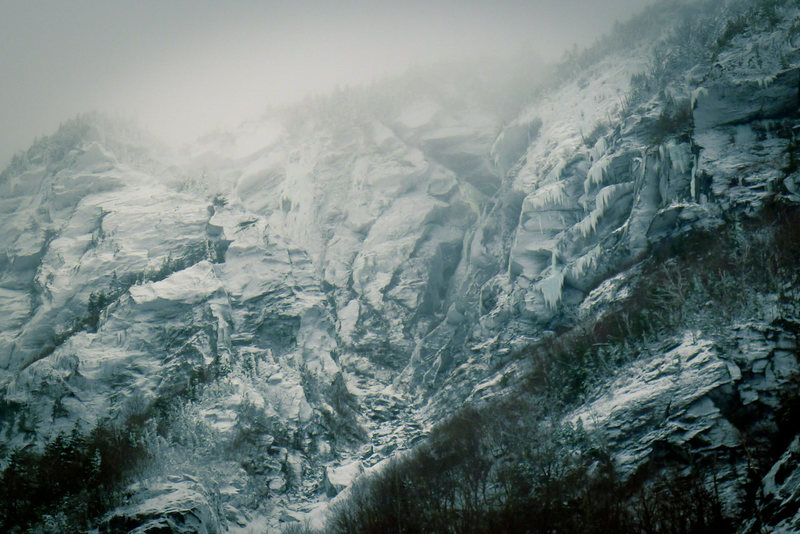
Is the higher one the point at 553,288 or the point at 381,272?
the point at 381,272

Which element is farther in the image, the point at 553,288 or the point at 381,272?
the point at 381,272

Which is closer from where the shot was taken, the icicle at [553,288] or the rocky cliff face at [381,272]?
the rocky cliff face at [381,272]

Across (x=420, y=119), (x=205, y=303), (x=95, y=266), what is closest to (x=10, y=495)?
(x=205, y=303)

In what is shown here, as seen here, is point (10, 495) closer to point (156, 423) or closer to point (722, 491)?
point (156, 423)

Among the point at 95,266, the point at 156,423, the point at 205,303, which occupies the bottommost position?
the point at 156,423

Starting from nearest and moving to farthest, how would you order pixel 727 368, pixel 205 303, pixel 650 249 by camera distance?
pixel 727 368 < pixel 650 249 < pixel 205 303

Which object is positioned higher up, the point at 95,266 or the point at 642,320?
the point at 95,266

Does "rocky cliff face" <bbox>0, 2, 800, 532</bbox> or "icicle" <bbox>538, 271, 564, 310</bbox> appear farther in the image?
"icicle" <bbox>538, 271, 564, 310</bbox>

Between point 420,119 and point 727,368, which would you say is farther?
point 420,119
